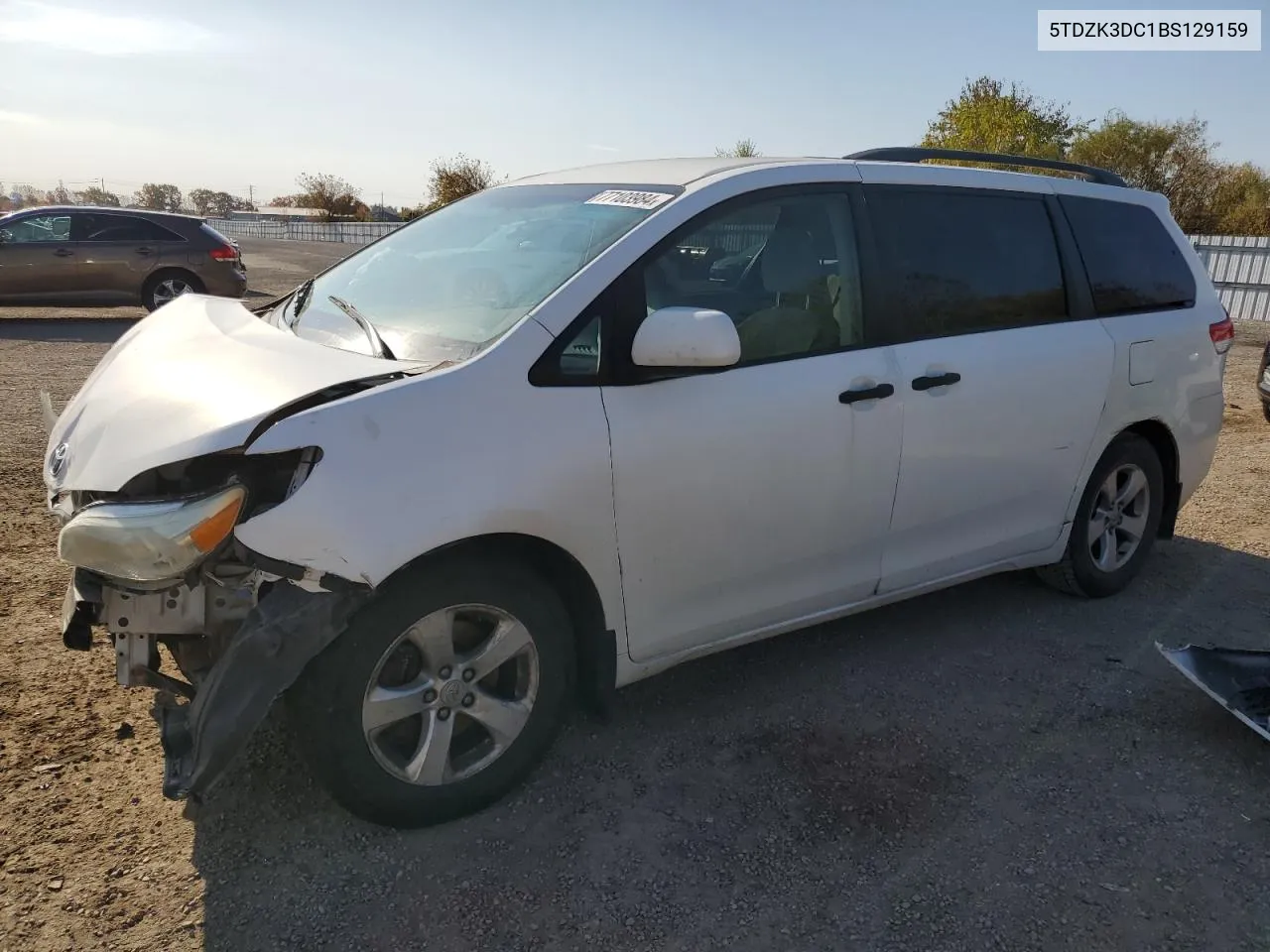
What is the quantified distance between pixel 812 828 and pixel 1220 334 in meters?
3.43

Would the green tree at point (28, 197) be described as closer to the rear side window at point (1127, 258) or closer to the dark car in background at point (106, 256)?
the dark car in background at point (106, 256)

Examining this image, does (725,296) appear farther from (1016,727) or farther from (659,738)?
(1016,727)

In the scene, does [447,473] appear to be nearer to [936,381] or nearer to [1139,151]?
[936,381]

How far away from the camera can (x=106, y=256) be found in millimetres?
13461

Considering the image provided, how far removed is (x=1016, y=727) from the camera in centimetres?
353

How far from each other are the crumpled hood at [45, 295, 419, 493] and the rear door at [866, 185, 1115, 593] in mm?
1835

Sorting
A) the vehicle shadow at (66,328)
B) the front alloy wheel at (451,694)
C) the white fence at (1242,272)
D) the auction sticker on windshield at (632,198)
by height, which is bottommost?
the white fence at (1242,272)

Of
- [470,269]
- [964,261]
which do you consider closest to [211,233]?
[470,269]

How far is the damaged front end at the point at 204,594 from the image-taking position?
2.37 m

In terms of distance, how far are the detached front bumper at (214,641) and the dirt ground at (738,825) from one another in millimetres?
407

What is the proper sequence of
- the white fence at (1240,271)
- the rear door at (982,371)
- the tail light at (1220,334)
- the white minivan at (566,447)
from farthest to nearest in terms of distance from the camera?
the white fence at (1240,271) → the tail light at (1220,334) → the rear door at (982,371) → the white minivan at (566,447)

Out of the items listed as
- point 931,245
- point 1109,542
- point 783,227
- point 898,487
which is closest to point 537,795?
point 898,487

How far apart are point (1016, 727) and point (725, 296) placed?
1.85 metres

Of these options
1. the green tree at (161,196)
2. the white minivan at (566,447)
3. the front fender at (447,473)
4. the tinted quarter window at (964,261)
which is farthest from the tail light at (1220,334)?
the green tree at (161,196)
